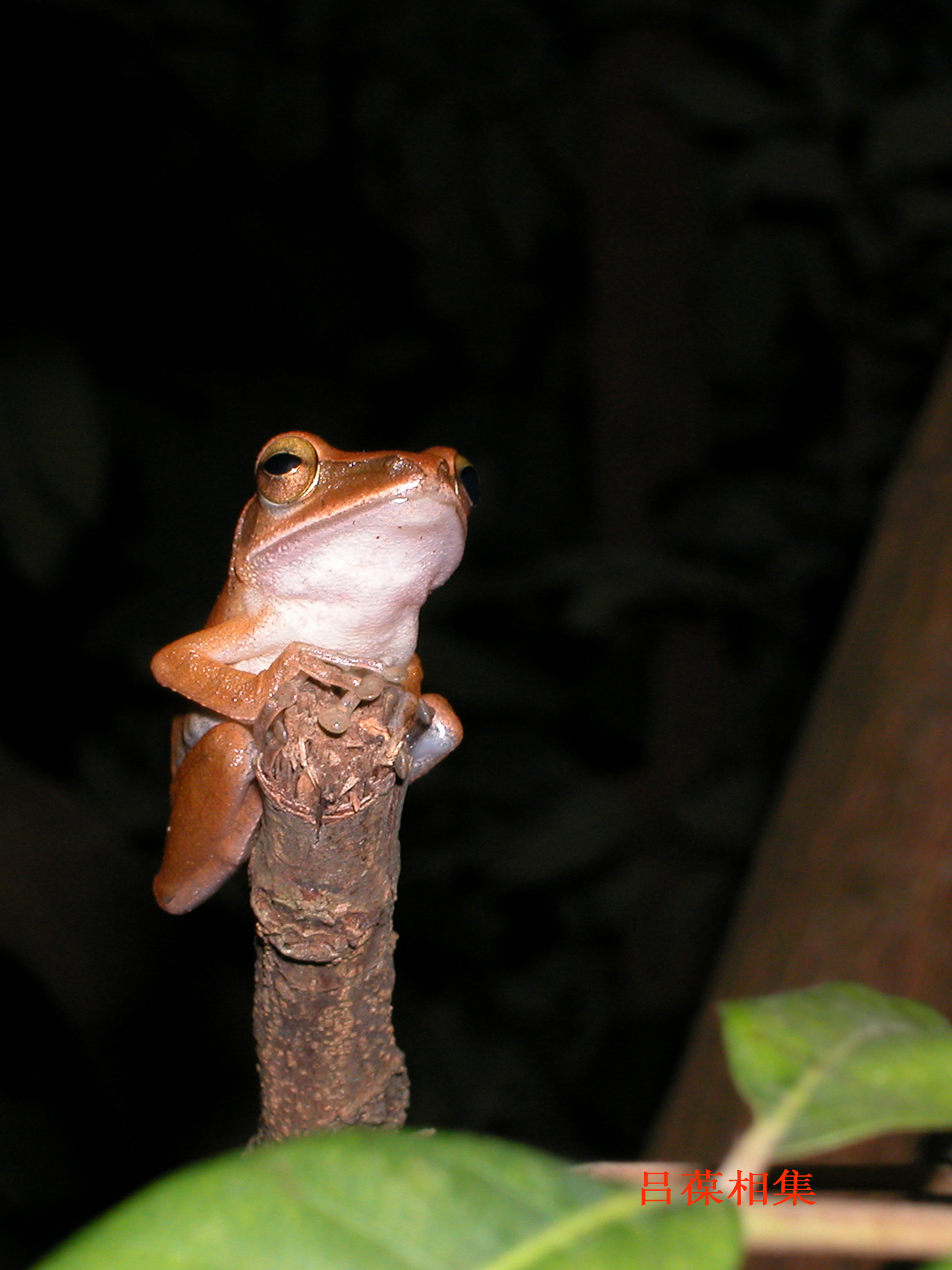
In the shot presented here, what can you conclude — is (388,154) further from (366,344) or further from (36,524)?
(36,524)

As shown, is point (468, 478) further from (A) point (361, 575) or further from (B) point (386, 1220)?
(B) point (386, 1220)

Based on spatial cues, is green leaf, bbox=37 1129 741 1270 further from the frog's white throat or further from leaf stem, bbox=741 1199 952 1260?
the frog's white throat

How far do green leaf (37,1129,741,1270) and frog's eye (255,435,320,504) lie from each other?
1.08m

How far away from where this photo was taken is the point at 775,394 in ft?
16.1

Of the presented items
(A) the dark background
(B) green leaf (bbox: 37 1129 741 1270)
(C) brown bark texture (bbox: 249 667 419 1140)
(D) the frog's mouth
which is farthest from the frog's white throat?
(A) the dark background

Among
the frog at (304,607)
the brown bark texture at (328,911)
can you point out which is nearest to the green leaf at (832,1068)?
the brown bark texture at (328,911)

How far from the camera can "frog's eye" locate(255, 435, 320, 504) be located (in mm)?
1478

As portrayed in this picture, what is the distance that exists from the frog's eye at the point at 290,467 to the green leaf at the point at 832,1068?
3.23ft

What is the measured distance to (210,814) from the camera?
1.43 metres

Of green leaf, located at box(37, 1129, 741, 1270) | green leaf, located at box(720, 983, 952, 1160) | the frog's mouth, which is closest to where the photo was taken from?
green leaf, located at box(37, 1129, 741, 1270)

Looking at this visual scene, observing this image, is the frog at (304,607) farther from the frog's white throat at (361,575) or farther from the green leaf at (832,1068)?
the green leaf at (832,1068)

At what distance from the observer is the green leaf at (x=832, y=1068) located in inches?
21.6

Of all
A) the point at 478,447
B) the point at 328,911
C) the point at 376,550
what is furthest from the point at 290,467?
the point at 478,447

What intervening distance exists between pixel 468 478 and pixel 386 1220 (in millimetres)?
1179
